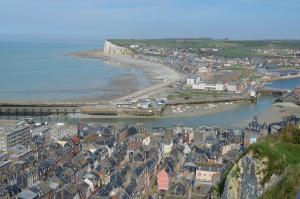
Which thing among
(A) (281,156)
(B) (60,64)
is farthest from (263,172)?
(B) (60,64)

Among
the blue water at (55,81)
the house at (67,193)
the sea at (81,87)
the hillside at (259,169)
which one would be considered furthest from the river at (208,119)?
the hillside at (259,169)

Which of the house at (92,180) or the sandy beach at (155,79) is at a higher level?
the sandy beach at (155,79)

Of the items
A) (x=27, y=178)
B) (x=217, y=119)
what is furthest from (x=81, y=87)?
(x=27, y=178)

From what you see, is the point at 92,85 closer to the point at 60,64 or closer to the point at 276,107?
the point at 276,107

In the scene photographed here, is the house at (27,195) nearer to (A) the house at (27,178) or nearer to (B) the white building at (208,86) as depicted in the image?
(A) the house at (27,178)

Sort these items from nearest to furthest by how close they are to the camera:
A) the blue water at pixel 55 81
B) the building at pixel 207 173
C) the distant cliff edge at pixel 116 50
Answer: the building at pixel 207 173 < the blue water at pixel 55 81 < the distant cliff edge at pixel 116 50

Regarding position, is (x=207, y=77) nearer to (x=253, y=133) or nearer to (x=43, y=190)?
(x=253, y=133)
